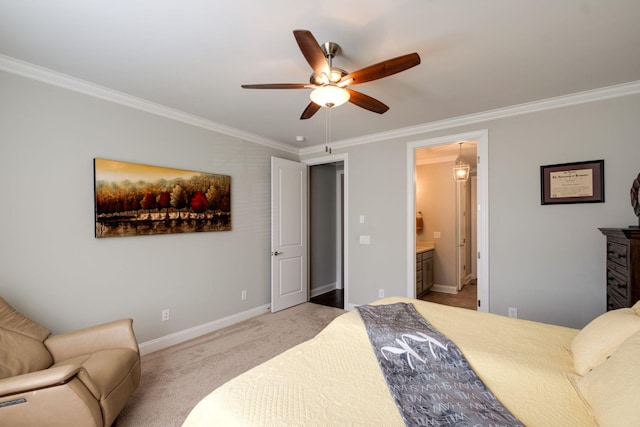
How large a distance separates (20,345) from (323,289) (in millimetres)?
4089

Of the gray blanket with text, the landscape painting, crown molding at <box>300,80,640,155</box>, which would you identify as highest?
crown molding at <box>300,80,640,155</box>

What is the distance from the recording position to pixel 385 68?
1639 millimetres

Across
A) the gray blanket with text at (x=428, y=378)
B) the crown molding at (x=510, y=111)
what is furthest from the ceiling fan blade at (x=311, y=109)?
the crown molding at (x=510, y=111)

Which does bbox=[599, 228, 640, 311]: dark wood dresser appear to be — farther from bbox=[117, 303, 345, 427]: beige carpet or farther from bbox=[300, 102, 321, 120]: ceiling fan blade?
bbox=[117, 303, 345, 427]: beige carpet

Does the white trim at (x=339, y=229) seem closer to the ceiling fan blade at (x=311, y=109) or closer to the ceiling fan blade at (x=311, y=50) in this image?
the ceiling fan blade at (x=311, y=109)

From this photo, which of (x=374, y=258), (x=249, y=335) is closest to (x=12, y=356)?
(x=249, y=335)

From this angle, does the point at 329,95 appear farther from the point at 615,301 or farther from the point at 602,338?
the point at 615,301

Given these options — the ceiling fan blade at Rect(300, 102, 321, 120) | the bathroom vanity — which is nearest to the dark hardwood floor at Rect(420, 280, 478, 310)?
the bathroom vanity

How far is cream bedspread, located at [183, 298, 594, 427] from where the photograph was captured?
1.02 meters

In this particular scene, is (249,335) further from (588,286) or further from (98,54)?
(588,286)

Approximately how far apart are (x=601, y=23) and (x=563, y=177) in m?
1.49

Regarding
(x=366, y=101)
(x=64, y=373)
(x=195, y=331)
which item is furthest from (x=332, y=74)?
(x=195, y=331)

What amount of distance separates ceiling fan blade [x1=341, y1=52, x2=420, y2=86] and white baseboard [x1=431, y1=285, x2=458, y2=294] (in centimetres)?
460

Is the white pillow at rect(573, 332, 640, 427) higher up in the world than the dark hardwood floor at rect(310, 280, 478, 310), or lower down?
higher up
